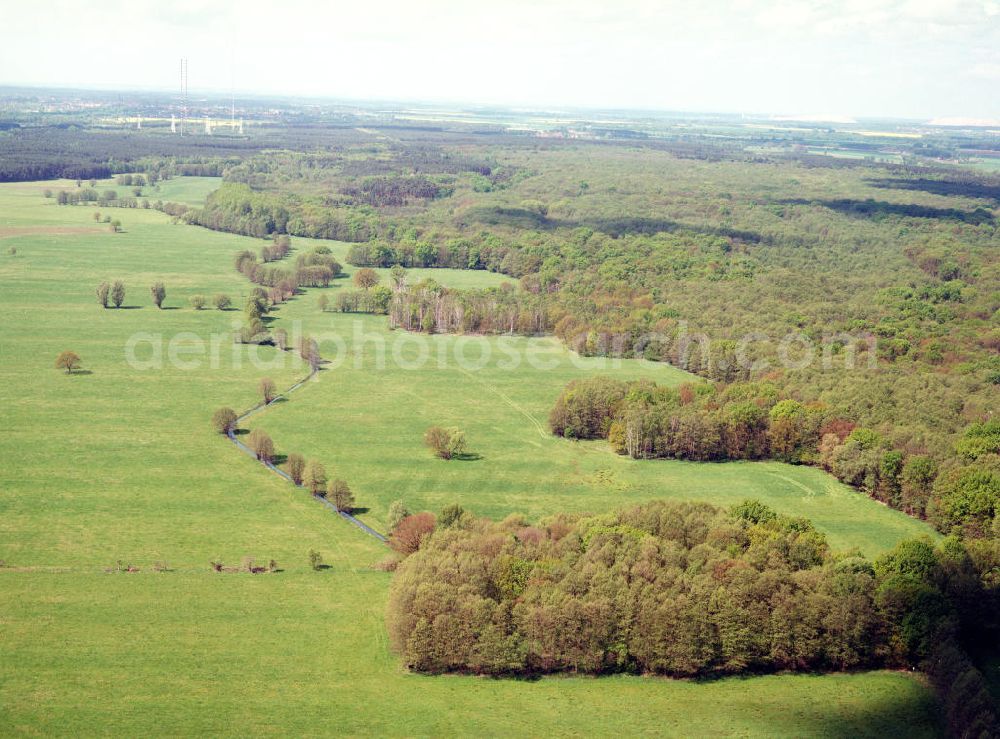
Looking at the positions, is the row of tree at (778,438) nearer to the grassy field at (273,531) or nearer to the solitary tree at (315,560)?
the grassy field at (273,531)

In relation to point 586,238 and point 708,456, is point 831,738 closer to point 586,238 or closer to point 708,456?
point 708,456

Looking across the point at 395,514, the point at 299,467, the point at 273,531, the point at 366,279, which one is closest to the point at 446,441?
the point at 299,467

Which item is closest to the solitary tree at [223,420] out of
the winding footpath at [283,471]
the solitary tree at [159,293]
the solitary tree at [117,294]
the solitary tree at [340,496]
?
the winding footpath at [283,471]

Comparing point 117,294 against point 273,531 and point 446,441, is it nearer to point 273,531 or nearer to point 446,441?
point 446,441

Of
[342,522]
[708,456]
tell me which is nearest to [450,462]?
[342,522]

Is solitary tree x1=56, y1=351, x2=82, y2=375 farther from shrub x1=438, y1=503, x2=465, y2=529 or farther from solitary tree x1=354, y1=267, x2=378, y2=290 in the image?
shrub x1=438, y1=503, x2=465, y2=529

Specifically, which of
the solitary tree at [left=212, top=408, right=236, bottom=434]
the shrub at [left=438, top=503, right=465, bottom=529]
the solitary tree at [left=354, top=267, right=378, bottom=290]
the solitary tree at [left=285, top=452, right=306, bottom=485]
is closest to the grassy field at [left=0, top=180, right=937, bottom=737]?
the solitary tree at [left=285, top=452, right=306, bottom=485]
